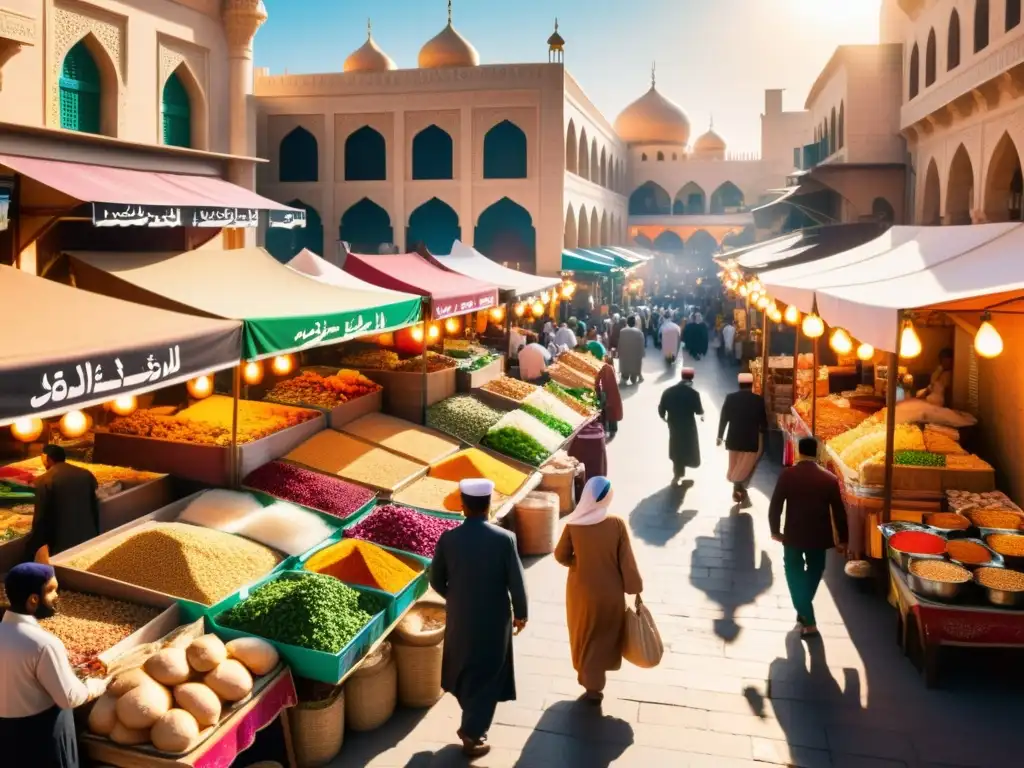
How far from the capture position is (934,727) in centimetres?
464

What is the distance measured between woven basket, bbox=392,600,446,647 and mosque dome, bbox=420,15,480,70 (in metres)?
21.9

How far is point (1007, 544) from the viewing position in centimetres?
559

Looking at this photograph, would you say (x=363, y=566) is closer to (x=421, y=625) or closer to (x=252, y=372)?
(x=421, y=625)

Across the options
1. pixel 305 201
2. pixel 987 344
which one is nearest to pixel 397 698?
pixel 987 344

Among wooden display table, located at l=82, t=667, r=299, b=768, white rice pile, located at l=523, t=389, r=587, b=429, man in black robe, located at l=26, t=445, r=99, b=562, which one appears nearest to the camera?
wooden display table, located at l=82, t=667, r=299, b=768

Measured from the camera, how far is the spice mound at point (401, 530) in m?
5.62

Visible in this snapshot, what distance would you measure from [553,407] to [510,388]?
21.5 inches

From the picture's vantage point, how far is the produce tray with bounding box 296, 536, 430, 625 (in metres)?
4.80

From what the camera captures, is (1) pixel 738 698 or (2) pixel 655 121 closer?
(1) pixel 738 698

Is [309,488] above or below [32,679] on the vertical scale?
above

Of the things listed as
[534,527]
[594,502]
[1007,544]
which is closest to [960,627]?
[1007,544]

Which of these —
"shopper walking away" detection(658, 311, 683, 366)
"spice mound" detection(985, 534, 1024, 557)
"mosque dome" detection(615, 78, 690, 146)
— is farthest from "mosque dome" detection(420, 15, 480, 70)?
"spice mound" detection(985, 534, 1024, 557)

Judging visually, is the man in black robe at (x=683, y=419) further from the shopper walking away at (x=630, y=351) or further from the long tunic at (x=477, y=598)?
the shopper walking away at (x=630, y=351)

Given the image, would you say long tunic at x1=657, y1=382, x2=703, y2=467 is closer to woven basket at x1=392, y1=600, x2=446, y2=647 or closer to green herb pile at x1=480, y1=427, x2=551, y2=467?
green herb pile at x1=480, y1=427, x2=551, y2=467
